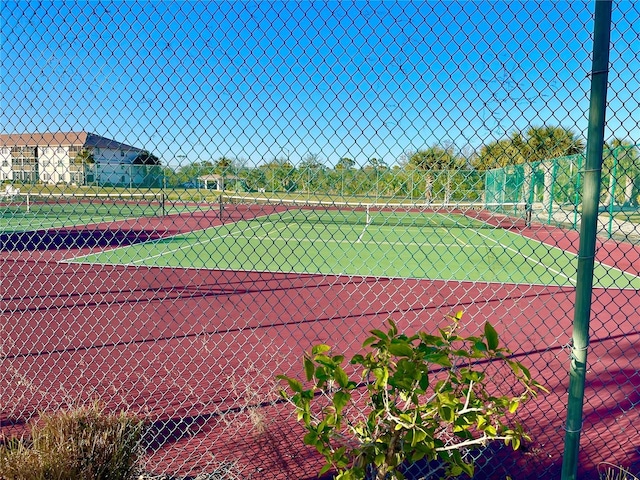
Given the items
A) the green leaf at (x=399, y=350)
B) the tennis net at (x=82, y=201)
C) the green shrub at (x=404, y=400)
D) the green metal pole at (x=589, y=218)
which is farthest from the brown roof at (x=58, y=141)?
the green metal pole at (x=589, y=218)

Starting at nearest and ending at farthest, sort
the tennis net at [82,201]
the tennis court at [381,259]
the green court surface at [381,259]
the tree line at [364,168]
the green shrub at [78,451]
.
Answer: the green shrub at [78,451], the tree line at [364,168], the tennis net at [82,201], the tennis court at [381,259], the green court surface at [381,259]

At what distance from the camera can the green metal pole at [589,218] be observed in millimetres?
2215

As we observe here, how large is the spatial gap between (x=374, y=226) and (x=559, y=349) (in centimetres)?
1528

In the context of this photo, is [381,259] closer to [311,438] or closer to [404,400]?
[404,400]

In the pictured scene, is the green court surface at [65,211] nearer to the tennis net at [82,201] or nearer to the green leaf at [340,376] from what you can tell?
the tennis net at [82,201]

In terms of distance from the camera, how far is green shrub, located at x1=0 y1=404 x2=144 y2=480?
266 cm

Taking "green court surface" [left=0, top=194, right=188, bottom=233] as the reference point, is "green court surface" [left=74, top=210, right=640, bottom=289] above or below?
below

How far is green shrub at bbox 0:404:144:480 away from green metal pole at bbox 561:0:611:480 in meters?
2.16

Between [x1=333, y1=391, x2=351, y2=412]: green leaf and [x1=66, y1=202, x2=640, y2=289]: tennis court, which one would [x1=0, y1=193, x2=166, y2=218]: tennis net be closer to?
[x1=66, y1=202, x2=640, y2=289]: tennis court

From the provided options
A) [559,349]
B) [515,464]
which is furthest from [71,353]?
[559,349]

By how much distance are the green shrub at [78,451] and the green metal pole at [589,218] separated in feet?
7.10

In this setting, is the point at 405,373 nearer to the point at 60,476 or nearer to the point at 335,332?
the point at 60,476

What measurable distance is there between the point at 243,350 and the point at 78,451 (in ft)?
9.63

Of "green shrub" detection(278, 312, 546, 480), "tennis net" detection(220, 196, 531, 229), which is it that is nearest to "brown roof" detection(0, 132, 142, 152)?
"tennis net" detection(220, 196, 531, 229)
